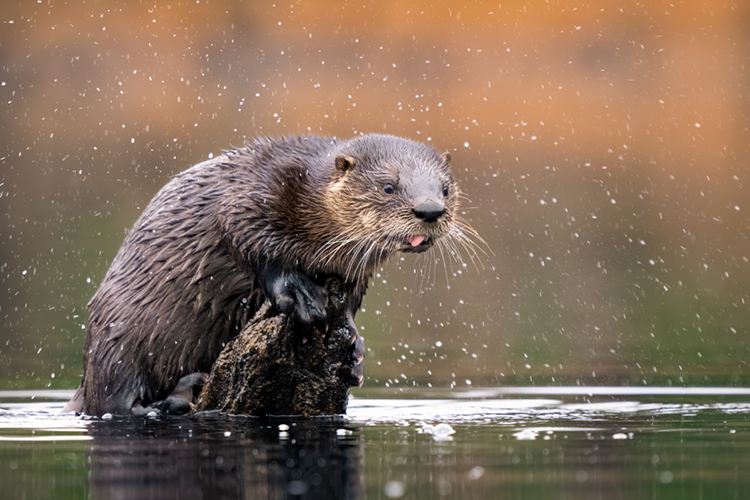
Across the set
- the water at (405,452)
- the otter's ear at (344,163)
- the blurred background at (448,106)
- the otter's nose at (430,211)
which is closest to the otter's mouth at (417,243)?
the otter's nose at (430,211)

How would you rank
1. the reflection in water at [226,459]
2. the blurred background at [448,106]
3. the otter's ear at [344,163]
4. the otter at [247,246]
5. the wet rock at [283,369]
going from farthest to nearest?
the blurred background at [448,106] < the otter's ear at [344,163] < the otter at [247,246] < the wet rock at [283,369] < the reflection in water at [226,459]

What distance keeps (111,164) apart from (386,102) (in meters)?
4.31

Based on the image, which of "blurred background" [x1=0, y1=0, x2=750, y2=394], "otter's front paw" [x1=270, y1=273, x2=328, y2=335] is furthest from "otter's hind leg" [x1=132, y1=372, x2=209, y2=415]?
"blurred background" [x1=0, y1=0, x2=750, y2=394]

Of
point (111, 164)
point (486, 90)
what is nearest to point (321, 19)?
point (486, 90)

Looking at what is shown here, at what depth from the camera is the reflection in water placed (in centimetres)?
318

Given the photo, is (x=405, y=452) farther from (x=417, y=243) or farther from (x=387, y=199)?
(x=387, y=199)

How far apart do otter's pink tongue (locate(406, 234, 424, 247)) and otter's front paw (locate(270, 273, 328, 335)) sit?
440mm

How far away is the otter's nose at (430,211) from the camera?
5059 millimetres

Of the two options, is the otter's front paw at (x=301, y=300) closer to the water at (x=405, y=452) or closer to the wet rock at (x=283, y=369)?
the wet rock at (x=283, y=369)

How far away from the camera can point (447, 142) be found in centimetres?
1792

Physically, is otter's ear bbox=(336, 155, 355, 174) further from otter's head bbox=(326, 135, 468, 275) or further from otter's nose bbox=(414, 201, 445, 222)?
otter's nose bbox=(414, 201, 445, 222)

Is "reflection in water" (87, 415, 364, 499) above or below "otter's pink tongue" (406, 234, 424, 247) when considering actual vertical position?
below

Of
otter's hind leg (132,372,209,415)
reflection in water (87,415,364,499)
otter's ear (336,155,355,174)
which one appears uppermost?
otter's ear (336,155,355,174)

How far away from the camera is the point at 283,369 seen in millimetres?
5223
